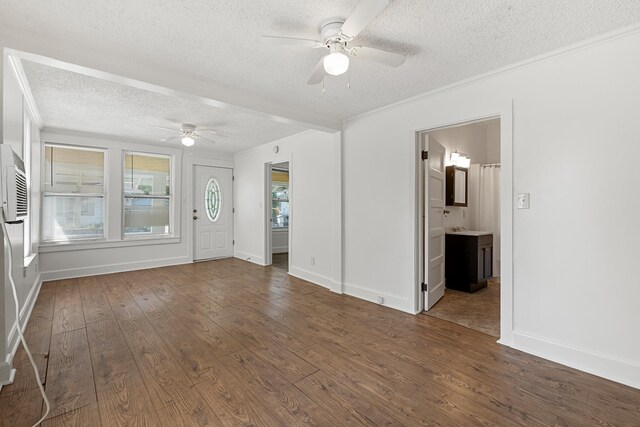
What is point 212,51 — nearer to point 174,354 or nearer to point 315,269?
point 174,354

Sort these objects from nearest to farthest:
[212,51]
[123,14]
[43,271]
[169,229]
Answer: [123,14] < [212,51] < [43,271] < [169,229]

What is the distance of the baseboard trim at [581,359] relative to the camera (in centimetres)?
198

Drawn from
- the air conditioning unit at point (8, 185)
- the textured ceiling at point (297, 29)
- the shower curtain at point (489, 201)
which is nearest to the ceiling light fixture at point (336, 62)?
the textured ceiling at point (297, 29)

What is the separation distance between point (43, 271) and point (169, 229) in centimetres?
198

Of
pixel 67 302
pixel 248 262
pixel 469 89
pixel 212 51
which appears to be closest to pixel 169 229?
pixel 248 262

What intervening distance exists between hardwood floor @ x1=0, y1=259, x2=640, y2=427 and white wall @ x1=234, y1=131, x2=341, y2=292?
1.07m

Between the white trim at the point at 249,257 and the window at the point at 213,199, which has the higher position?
the window at the point at 213,199

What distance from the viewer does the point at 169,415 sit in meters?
1.69

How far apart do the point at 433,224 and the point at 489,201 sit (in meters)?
2.18

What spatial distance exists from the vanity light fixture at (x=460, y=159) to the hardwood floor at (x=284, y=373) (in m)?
2.58

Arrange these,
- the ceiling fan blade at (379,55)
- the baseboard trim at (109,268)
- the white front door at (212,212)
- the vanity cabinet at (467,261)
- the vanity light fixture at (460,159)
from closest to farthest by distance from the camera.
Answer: the ceiling fan blade at (379,55)
the vanity cabinet at (467,261)
the vanity light fixture at (460,159)
the baseboard trim at (109,268)
the white front door at (212,212)

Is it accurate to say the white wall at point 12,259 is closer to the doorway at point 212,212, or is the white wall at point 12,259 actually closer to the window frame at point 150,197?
the window frame at point 150,197

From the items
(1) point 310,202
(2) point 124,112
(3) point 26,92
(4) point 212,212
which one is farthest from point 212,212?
(3) point 26,92

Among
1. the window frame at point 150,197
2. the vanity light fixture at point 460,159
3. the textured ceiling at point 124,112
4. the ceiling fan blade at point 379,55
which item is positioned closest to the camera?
the ceiling fan blade at point 379,55
